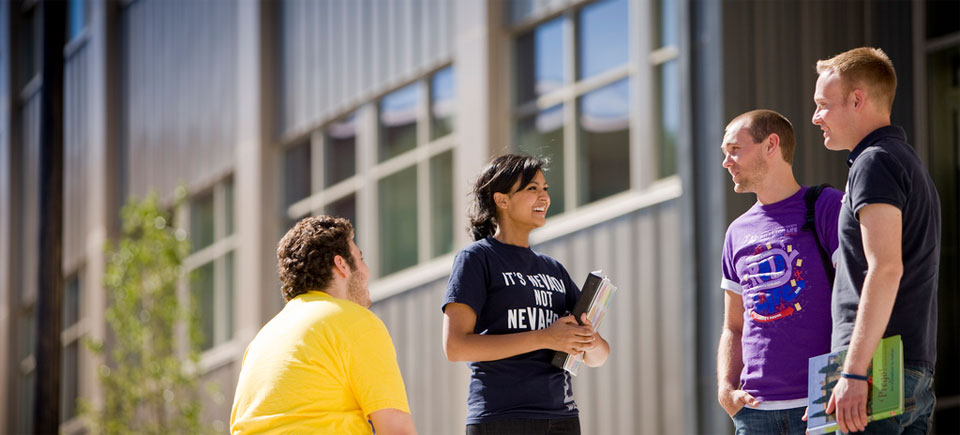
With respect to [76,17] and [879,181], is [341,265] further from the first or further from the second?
[76,17]

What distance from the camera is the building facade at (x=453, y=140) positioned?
25.2ft

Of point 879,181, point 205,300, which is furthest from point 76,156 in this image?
point 879,181

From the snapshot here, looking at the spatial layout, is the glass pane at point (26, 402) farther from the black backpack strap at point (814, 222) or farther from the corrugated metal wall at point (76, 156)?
the black backpack strap at point (814, 222)

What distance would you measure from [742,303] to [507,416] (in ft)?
3.11

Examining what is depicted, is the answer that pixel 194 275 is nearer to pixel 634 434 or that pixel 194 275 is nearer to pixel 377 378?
pixel 634 434

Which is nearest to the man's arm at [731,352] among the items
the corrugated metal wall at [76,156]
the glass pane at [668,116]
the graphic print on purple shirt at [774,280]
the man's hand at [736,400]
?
the man's hand at [736,400]

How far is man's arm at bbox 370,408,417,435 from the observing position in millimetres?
3537

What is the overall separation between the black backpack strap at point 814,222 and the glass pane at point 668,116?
5631mm

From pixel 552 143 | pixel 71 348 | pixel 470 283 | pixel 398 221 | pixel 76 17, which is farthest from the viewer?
pixel 76 17

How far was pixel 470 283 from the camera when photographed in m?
4.05

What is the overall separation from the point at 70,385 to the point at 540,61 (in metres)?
14.2

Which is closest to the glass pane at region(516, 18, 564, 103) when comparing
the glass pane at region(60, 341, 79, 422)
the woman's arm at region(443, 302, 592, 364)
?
the woman's arm at region(443, 302, 592, 364)

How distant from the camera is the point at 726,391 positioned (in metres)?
3.59

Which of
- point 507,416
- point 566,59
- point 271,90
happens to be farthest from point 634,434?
point 271,90
